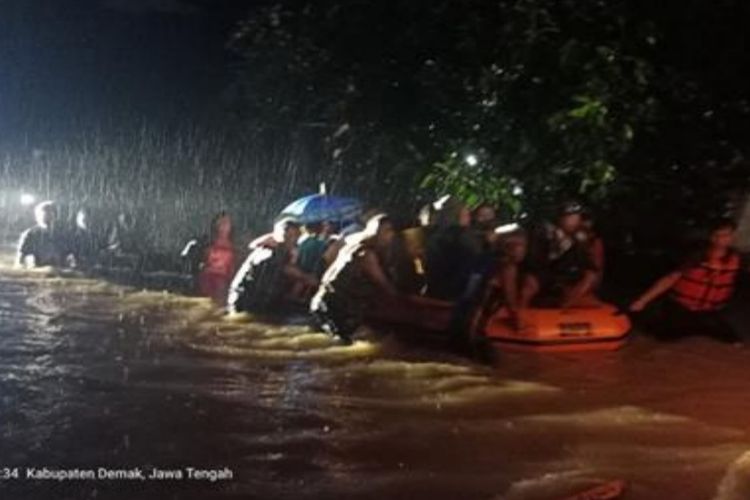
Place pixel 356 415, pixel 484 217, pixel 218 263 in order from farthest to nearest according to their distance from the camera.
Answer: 1. pixel 218 263
2. pixel 484 217
3. pixel 356 415

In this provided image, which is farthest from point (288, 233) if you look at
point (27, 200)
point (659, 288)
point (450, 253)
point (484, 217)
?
point (27, 200)

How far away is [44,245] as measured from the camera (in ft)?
63.9

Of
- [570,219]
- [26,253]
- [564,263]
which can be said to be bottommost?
[26,253]

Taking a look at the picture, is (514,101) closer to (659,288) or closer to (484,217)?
(484,217)

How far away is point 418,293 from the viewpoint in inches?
518

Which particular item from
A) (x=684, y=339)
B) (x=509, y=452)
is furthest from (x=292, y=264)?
(x=509, y=452)

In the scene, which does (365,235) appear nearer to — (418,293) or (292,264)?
(418,293)

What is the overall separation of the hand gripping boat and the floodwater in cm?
20

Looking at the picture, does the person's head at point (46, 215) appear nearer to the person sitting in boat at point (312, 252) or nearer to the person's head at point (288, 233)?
the person sitting in boat at point (312, 252)

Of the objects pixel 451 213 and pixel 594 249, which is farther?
pixel 451 213

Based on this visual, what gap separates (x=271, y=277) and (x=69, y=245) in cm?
660

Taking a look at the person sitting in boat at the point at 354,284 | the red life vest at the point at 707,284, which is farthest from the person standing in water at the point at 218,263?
the red life vest at the point at 707,284

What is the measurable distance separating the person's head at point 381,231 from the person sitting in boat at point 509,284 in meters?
1.14

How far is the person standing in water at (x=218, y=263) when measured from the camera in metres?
15.7
